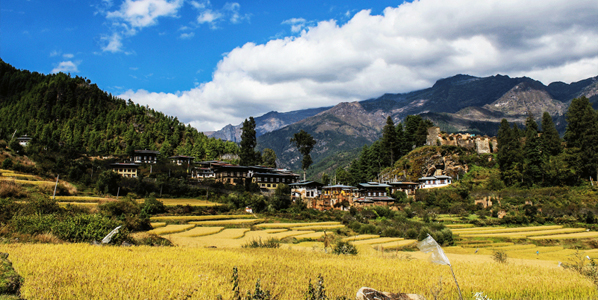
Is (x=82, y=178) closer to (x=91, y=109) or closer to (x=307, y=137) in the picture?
(x=307, y=137)

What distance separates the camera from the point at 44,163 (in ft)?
188

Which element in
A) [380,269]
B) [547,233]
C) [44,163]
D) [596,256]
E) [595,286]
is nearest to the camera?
[595,286]

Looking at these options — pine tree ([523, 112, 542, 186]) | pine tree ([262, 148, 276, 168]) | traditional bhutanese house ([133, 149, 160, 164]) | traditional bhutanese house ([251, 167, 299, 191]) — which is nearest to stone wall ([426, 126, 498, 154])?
pine tree ([523, 112, 542, 186])

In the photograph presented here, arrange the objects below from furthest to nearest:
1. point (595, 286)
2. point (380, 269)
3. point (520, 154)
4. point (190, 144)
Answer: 1. point (190, 144)
2. point (520, 154)
3. point (380, 269)
4. point (595, 286)

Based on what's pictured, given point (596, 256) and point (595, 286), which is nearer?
point (595, 286)

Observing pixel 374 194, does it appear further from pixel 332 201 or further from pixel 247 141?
pixel 247 141

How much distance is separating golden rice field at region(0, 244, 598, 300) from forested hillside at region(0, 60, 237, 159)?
8699 centimetres

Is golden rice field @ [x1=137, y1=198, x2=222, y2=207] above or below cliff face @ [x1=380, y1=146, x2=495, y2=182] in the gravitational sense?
below

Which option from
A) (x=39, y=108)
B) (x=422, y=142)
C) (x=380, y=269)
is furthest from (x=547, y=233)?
(x=39, y=108)

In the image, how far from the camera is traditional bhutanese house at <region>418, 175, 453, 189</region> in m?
75.4

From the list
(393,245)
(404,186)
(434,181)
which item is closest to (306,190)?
(404,186)

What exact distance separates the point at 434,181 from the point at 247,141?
45.7m

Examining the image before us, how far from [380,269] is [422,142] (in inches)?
3408

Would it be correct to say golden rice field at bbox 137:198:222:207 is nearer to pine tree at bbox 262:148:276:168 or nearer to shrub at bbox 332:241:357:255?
shrub at bbox 332:241:357:255
